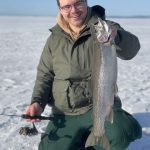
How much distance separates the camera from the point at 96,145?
12.9ft

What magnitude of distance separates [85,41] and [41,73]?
657 millimetres

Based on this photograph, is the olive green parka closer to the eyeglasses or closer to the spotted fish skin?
the eyeglasses

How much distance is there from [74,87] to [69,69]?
7.2 inches

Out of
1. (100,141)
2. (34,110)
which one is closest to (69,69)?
(34,110)

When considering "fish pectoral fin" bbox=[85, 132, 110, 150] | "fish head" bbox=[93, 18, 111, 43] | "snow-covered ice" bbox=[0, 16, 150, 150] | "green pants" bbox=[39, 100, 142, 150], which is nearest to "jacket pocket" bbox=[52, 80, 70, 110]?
"green pants" bbox=[39, 100, 142, 150]

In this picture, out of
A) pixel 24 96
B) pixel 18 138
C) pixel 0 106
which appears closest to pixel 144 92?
pixel 24 96

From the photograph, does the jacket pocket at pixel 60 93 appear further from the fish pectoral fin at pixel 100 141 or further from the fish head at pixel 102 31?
the fish head at pixel 102 31

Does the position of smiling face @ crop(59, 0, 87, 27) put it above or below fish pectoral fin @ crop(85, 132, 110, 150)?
above

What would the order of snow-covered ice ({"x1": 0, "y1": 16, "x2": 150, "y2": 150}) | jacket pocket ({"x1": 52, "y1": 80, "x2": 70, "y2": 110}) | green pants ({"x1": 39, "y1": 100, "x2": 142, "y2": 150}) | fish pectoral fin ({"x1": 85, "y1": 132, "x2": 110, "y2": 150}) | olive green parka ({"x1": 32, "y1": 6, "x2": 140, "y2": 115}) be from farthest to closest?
snow-covered ice ({"x1": 0, "y1": 16, "x2": 150, "y2": 150}), jacket pocket ({"x1": 52, "y1": 80, "x2": 70, "y2": 110}), olive green parka ({"x1": 32, "y1": 6, "x2": 140, "y2": 115}), green pants ({"x1": 39, "y1": 100, "x2": 142, "y2": 150}), fish pectoral fin ({"x1": 85, "y1": 132, "x2": 110, "y2": 150})

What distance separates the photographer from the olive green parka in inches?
157

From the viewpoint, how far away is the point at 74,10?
12.8 ft

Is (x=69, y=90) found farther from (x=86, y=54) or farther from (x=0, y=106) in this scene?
(x=0, y=106)

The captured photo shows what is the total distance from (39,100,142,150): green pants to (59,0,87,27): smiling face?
89cm

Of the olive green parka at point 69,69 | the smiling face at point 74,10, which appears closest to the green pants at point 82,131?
the olive green parka at point 69,69
